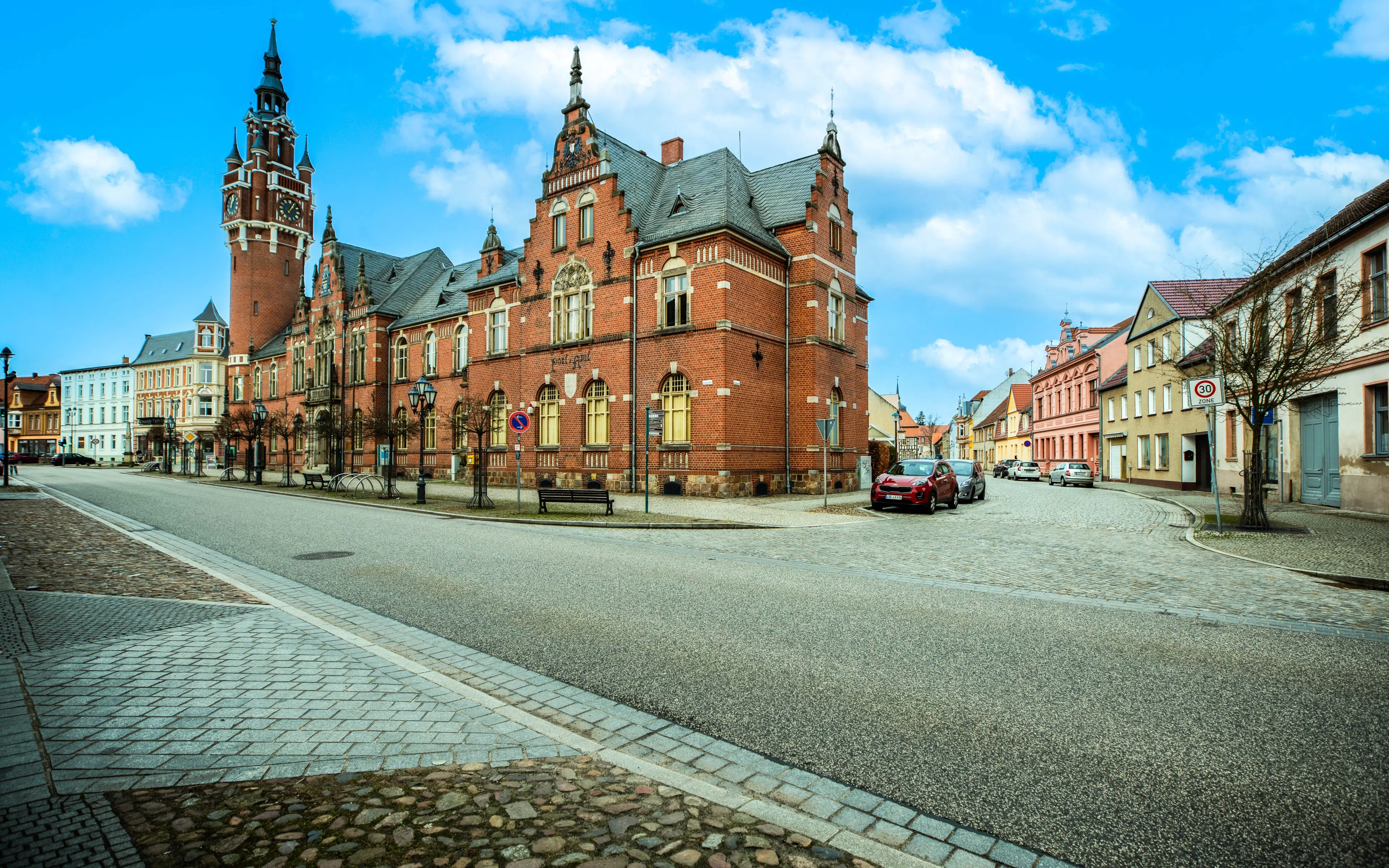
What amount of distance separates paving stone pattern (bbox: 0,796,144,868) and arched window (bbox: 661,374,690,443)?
2442cm

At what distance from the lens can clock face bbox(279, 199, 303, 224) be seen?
61906 millimetres

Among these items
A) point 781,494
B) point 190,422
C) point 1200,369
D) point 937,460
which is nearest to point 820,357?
point 781,494

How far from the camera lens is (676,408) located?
91.5 ft

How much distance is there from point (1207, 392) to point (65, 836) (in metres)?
18.0

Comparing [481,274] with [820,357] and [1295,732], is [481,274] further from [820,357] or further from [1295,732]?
[1295,732]

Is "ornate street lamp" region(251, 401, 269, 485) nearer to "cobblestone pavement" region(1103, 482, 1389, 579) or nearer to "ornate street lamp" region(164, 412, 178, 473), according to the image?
"ornate street lamp" region(164, 412, 178, 473)

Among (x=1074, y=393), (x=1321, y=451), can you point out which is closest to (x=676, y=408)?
(x=1321, y=451)

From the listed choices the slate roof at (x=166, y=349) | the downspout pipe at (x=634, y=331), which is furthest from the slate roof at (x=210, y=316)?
the downspout pipe at (x=634, y=331)

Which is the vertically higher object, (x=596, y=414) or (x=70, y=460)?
(x=596, y=414)

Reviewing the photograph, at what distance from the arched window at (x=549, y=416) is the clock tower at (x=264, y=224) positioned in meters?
39.7

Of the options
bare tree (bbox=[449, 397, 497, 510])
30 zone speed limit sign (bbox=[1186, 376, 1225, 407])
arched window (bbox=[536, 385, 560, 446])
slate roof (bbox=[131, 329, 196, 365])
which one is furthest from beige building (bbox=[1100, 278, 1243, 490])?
slate roof (bbox=[131, 329, 196, 365])

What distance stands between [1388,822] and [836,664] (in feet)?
10.1

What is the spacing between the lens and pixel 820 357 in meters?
29.4

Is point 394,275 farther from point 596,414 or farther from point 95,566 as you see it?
point 95,566
